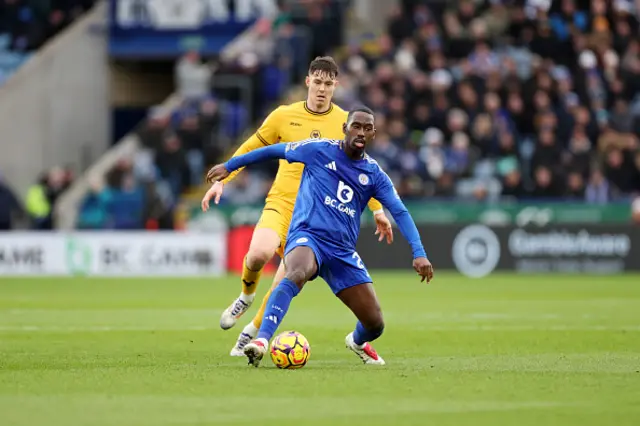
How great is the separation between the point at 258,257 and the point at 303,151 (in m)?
1.28

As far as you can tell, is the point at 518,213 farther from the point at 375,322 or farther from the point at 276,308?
the point at 276,308

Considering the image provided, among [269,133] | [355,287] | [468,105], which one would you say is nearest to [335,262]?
[355,287]

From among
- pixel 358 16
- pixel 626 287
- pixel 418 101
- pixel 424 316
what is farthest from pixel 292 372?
pixel 358 16

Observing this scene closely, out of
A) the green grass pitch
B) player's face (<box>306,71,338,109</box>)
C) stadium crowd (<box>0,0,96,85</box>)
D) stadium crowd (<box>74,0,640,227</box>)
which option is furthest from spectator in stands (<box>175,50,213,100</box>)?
player's face (<box>306,71,338,109</box>)

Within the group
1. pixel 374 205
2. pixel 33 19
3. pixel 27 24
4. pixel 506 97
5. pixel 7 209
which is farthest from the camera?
pixel 33 19

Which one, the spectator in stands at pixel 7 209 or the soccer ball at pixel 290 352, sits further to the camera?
the spectator in stands at pixel 7 209

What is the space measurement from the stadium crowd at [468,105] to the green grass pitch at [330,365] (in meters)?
6.90

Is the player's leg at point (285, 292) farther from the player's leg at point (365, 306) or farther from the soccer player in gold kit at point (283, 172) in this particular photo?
the soccer player in gold kit at point (283, 172)

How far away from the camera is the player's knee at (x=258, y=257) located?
1145 centimetres

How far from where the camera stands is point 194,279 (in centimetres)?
2616

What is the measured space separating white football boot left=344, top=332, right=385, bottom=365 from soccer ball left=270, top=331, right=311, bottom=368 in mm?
570

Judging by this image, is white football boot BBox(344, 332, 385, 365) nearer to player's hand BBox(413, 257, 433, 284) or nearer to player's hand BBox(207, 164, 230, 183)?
player's hand BBox(413, 257, 433, 284)

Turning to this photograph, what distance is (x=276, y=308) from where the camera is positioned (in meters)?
10.2

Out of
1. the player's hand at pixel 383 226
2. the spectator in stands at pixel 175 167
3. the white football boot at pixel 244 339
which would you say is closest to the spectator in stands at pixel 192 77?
the spectator in stands at pixel 175 167
